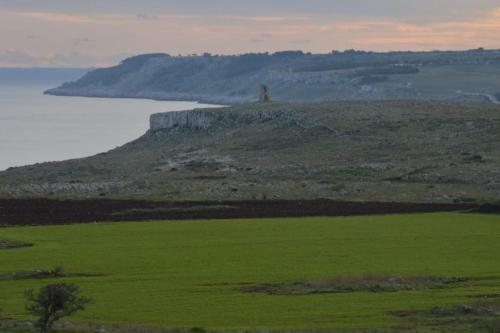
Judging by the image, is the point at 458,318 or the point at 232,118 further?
the point at 232,118

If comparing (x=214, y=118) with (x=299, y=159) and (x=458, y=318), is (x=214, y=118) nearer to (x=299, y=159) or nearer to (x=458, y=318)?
(x=299, y=159)

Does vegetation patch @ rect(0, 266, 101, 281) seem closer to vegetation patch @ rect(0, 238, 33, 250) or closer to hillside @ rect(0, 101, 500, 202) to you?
vegetation patch @ rect(0, 238, 33, 250)

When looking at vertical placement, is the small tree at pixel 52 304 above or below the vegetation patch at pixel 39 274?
above

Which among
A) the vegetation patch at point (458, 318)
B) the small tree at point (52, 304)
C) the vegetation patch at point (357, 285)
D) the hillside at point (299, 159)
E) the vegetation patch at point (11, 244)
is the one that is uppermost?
the small tree at point (52, 304)

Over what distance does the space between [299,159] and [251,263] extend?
51.9 meters

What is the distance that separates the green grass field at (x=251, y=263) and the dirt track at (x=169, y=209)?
12.0 ft

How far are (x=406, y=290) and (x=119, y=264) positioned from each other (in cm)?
920

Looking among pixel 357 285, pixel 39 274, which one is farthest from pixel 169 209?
pixel 357 285

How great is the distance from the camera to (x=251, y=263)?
38.9 metres

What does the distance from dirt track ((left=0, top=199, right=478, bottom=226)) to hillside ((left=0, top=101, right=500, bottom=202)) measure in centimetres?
359

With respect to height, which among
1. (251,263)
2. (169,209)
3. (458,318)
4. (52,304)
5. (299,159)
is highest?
(52,304)

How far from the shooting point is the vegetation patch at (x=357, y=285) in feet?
111

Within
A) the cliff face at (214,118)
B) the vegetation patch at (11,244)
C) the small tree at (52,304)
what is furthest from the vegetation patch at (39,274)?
the cliff face at (214,118)

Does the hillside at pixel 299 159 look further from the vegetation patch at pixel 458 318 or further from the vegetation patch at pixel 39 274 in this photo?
the vegetation patch at pixel 458 318
